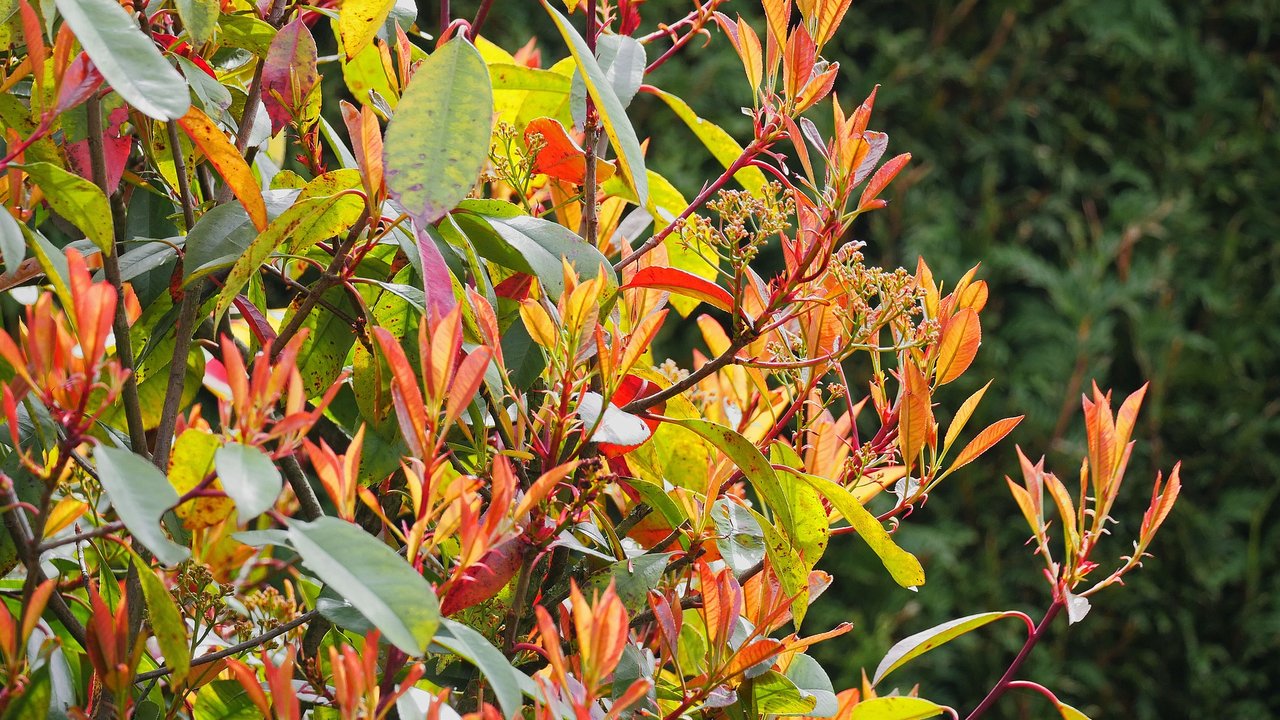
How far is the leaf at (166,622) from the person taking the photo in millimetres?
537

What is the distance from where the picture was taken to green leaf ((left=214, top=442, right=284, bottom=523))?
42cm

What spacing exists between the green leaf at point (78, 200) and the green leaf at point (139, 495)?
15cm

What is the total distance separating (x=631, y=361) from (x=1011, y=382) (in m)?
2.25

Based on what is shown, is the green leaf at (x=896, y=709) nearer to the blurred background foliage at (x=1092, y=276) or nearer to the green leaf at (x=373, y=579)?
the green leaf at (x=373, y=579)

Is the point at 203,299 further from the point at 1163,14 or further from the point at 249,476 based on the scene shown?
the point at 1163,14

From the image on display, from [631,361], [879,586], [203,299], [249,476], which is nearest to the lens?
[249,476]

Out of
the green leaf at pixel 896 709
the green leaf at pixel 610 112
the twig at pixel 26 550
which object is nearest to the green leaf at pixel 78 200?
the twig at pixel 26 550

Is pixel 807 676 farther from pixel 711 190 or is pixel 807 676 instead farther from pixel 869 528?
pixel 711 190

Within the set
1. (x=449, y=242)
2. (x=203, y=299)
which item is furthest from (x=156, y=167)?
(x=449, y=242)

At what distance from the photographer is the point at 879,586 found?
8.63 ft

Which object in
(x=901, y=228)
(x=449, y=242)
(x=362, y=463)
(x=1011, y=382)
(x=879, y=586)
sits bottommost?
(x=879, y=586)

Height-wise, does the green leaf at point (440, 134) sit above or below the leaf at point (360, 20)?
below

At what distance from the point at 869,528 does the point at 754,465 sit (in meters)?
0.08

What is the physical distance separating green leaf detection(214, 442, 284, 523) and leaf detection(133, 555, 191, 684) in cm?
13
